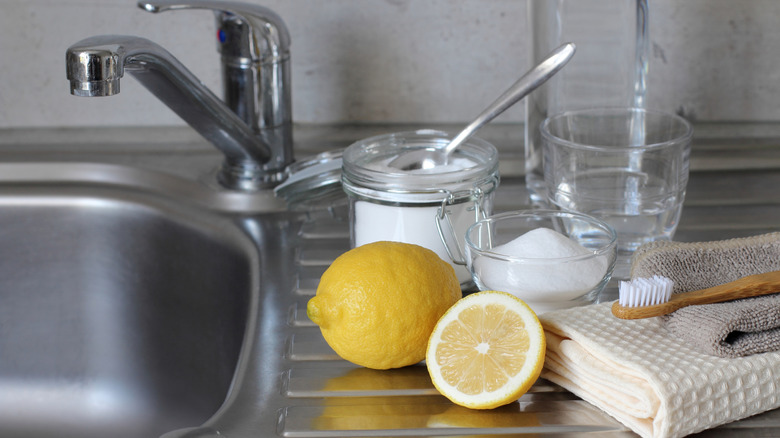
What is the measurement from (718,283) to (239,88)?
564 mm

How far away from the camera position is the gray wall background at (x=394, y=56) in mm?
1130

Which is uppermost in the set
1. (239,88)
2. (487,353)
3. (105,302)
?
(239,88)

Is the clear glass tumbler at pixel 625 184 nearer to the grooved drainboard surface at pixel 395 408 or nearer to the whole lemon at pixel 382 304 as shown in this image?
the grooved drainboard surface at pixel 395 408

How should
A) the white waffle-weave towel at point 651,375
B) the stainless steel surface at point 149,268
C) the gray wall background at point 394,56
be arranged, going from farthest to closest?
the gray wall background at point 394,56 → the stainless steel surface at point 149,268 → the white waffle-weave towel at point 651,375

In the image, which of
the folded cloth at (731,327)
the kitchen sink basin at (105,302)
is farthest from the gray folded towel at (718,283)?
the kitchen sink basin at (105,302)

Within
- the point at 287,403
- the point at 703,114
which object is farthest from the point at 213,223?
the point at 703,114

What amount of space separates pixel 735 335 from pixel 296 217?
1.72 ft

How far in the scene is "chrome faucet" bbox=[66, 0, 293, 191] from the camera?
0.84 metres

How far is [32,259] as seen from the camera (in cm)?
99

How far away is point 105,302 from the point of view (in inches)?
38.6

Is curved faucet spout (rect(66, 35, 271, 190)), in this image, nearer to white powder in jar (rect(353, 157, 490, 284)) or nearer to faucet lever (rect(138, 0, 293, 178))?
faucet lever (rect(138, 0, 293, 178))

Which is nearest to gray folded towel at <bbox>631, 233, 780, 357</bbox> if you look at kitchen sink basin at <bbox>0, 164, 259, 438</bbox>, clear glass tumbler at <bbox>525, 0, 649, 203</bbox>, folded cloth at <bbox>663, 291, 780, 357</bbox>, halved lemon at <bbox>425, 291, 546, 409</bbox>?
folded cloth at <bbox>663, 291, 780, 357</bbox>

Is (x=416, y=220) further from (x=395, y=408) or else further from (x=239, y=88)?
(x=239, y=88)

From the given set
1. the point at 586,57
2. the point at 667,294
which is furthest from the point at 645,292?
the point at 586,57
